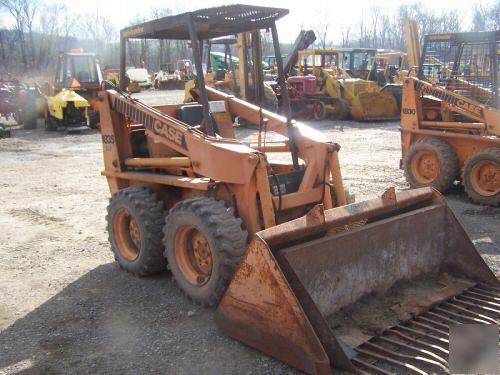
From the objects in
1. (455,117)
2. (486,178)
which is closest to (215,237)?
(486,178)

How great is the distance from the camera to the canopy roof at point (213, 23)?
14.3 ft

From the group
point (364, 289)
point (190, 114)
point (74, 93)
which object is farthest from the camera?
point (74, 93)

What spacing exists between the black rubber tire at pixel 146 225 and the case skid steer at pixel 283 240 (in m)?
0.01

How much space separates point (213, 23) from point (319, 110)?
1381 centimetres

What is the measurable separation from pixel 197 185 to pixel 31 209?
4.18 metres

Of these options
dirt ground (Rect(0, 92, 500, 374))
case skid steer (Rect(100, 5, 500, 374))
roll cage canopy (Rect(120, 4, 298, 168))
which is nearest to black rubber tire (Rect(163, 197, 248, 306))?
case skid steer (Rect(100, 5, 500, 374))

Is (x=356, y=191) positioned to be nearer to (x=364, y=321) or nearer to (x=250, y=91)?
(x=364, y=321)

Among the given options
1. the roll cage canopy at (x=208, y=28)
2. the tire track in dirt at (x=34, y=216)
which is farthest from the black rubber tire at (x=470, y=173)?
the tire track in dirt at (x=34, y=216)

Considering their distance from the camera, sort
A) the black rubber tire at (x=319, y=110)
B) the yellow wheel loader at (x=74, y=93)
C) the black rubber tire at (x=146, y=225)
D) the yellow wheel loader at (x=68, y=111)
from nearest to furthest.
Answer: the black rubber tire at (x=146, y=225) < the yellow wheel loader at (x=68, y=111) < the yellow wheel loader at (x=74, y=93) < the black rubber tire at (x=319, y=110)

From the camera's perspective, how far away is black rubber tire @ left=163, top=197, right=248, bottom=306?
3.89 metres

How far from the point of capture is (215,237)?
3.91 meters

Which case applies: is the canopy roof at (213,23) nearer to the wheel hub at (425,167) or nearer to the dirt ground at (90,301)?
the dirt ground at (90,301)

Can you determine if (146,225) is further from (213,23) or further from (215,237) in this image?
(213,23)

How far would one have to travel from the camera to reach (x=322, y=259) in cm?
368
